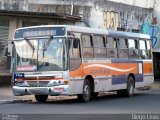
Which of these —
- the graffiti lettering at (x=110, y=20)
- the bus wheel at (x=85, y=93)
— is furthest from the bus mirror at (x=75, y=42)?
the graffiti lettering at (x=110, y=20)

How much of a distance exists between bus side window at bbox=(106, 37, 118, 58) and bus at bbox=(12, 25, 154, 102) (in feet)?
0.15

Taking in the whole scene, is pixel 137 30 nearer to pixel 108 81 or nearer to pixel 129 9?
pixel 129 9

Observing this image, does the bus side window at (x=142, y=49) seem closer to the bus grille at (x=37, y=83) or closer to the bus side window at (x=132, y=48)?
the bus side window at (x=132, y=48)

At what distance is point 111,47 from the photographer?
22156 millimetres

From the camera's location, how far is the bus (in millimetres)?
18766

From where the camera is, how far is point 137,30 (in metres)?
36.3

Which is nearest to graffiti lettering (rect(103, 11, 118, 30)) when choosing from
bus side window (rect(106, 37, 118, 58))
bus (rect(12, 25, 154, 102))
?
bus side window (rect(106, 37, 118, 58))

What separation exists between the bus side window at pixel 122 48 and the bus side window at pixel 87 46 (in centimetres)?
277

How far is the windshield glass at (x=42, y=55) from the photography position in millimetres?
18812

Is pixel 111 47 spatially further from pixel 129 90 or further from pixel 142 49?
pixel 142 49

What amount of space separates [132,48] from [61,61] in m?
6.45

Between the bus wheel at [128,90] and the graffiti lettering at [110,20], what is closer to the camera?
the bus wheel at [128,90]

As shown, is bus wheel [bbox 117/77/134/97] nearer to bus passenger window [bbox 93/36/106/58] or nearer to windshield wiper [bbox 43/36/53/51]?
bus passenger window [bbox 93/36/106/58]

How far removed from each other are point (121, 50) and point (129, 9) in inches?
496
